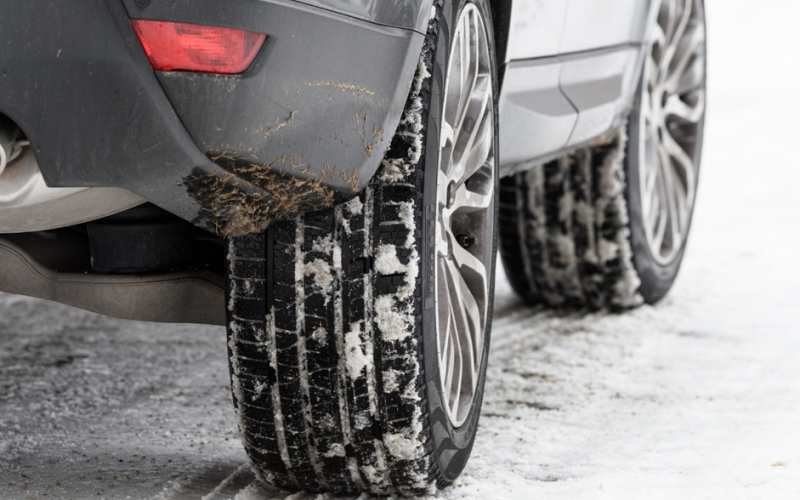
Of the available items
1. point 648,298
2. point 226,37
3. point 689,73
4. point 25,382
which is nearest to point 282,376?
point 226,37

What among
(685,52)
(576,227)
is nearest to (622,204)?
(576,227)

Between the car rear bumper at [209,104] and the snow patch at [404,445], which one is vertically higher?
the car rear bumper at [209,104]

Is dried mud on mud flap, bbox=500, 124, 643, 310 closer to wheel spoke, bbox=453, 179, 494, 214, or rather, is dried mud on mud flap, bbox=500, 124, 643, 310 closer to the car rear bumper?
wheel spoke, bbox=453, 179, 494, 214

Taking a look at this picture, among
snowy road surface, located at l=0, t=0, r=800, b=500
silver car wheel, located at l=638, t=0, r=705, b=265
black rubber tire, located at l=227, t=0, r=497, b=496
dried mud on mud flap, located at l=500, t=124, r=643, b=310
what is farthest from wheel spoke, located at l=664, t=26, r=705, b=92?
black rubber tire, located at l=227, t=0, r=497, b=496

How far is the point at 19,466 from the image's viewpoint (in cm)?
187

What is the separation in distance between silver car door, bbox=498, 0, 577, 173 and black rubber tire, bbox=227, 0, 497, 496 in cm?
50

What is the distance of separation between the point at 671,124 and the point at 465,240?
219 centimetres

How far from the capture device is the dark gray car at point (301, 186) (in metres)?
1.20

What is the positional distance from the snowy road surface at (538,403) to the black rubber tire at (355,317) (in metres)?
0.25

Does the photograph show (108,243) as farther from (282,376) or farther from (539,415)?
(539,415)

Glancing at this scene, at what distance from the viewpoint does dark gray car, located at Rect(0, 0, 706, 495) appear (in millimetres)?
1203

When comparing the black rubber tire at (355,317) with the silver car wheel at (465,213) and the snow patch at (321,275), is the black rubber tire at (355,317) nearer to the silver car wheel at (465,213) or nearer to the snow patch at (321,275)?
the snow patch at (321,275)

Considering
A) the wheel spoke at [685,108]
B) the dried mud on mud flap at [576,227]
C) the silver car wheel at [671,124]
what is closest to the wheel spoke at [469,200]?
the dried mud on mud flap at [576,227]

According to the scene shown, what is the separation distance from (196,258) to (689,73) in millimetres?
2627
